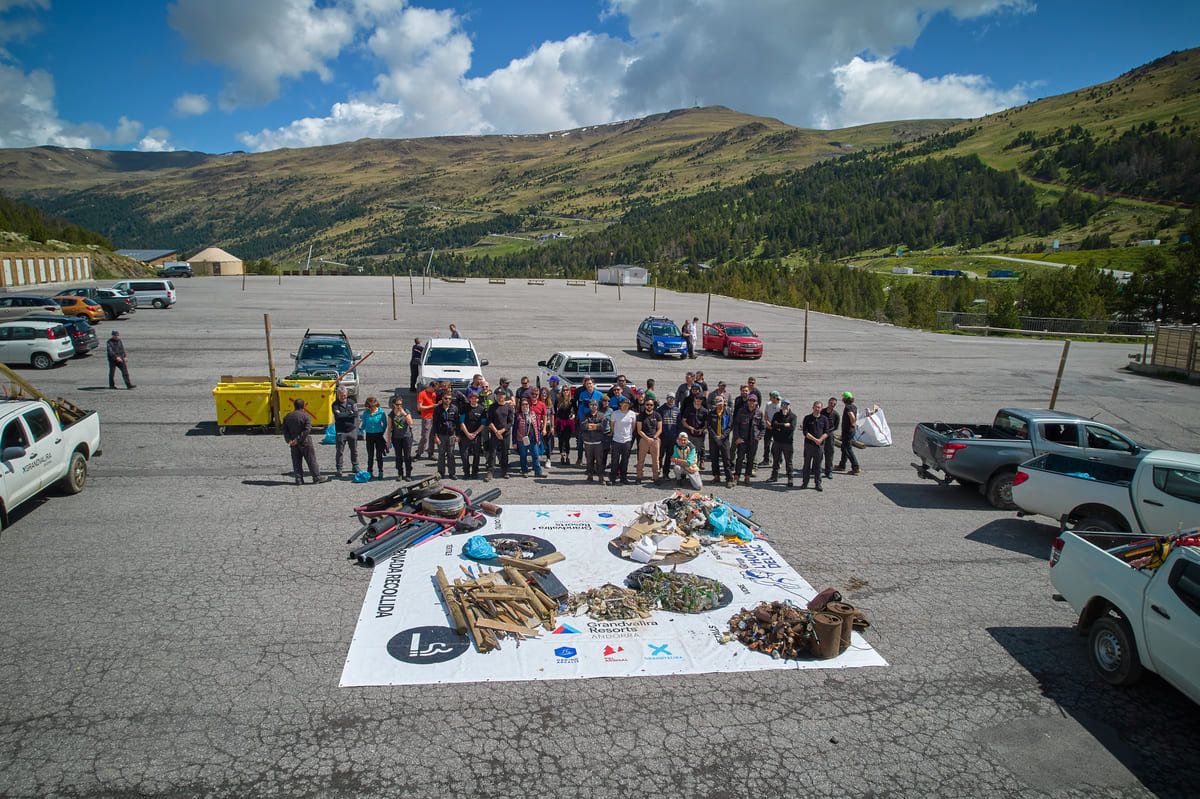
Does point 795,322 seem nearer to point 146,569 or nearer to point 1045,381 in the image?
point 1045,381

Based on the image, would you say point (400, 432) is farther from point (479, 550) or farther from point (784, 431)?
point (784, 431)

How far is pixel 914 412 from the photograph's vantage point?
2172cm

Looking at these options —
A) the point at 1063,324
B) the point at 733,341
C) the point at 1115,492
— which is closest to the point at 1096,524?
the point at 1115,492

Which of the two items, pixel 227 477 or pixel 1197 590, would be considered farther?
pixel 227 477

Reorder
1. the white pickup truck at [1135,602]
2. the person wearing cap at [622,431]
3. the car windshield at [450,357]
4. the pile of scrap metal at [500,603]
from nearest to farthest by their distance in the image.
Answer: the white pickup truck at [1135,602], the pile of scrap metal at [500,603], the person wearing cap at [622,431], the car windshield at [450,357]

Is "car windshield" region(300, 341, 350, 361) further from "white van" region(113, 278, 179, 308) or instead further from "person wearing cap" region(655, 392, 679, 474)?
"white van" region(113, 278, 179, 308)

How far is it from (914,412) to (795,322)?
30.3m

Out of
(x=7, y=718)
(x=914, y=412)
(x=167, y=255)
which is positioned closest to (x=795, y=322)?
(x=914, y=412)

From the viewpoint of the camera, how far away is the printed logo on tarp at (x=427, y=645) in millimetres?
7148

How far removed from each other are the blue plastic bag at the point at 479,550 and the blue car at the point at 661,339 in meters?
22.1

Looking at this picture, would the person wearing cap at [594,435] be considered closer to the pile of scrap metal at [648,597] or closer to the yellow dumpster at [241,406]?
the pile of scrap metal at [648,597]

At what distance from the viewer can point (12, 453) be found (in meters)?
9.42

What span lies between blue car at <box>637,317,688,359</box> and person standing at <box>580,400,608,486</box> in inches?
699

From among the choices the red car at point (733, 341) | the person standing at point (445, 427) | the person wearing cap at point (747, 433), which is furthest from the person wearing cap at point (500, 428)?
the red car at point (733, 341)
